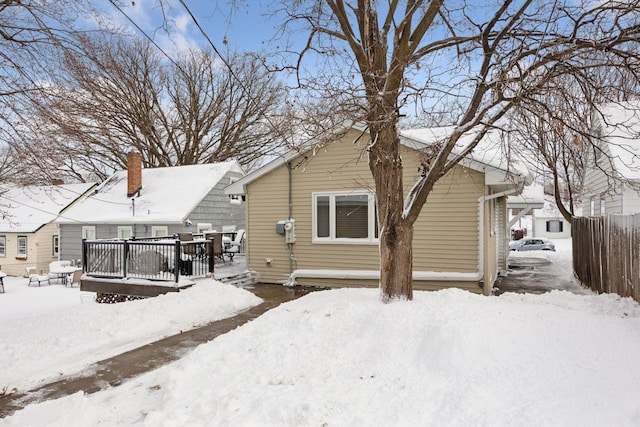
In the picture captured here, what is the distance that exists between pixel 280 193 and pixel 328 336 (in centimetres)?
641

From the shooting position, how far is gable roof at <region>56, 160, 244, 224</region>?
645 inches

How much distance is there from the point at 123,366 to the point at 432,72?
555 centimetres

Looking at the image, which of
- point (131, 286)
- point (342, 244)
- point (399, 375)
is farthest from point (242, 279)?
point (399, 375)

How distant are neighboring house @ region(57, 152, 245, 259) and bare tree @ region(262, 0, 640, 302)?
37.4ft

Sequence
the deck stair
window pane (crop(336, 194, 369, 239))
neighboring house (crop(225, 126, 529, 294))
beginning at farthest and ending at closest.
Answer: the deck stair
window pane (crop(336, 194, 369, 239))
neighboring house (crop(225, 126, 529, 294))

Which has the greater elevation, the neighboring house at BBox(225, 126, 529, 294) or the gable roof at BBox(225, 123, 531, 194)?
the gable roof at BBox(225, 123, 531, 194)

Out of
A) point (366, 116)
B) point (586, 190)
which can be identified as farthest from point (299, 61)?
point (586, 190)

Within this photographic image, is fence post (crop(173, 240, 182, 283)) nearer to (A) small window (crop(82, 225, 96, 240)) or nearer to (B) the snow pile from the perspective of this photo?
(B) the snow pile

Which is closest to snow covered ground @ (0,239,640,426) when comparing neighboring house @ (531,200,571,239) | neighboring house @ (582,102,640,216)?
neighboring house @ (582,102,640,216)

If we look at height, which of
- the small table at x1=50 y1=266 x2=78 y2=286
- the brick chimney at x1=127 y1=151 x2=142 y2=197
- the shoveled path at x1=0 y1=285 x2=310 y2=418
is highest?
the brick chimney at x1=127 y1=151 x2=142 y2=197

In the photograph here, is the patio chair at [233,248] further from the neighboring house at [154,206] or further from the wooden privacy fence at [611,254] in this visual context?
the wooden privacy fence at [611,254]

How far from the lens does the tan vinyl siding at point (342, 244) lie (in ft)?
29.0

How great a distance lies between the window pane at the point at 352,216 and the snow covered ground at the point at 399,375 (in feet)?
15.1

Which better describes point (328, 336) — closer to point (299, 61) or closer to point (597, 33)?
point (299, 61)
